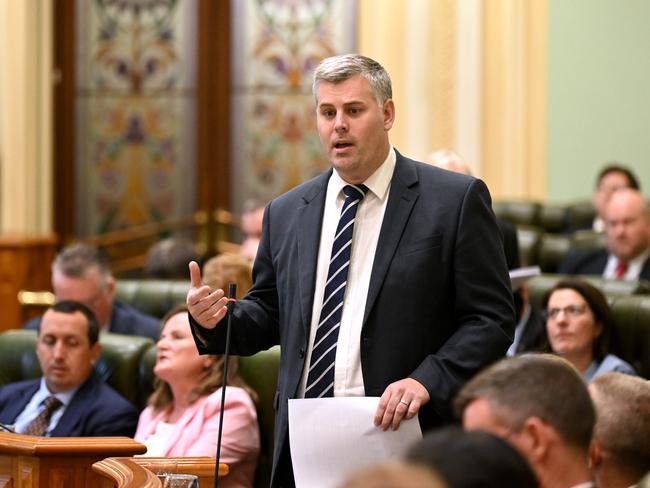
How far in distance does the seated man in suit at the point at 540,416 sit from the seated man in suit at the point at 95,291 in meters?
3.41

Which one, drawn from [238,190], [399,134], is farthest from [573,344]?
[238,190]

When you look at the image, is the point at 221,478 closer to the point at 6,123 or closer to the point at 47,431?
the point at 47,431

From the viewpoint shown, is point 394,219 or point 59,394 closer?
point 394,219

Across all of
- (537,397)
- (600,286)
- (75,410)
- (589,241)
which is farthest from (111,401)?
(589,241)

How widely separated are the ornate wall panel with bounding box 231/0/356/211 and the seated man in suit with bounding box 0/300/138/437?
5.16 m

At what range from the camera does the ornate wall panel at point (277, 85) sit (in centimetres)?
938

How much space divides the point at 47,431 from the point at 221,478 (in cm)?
79

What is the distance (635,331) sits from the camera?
14.7 ft

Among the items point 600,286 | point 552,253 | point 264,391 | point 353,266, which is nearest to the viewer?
point 353,266

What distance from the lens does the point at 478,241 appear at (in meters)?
2.58

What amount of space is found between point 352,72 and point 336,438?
0.78 metres

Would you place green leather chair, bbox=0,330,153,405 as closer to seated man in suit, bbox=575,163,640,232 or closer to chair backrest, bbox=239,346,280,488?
chair backrest, bbox=239,346,280,488

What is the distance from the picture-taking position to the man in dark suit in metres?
2.56

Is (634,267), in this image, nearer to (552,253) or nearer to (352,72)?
(552,253)
